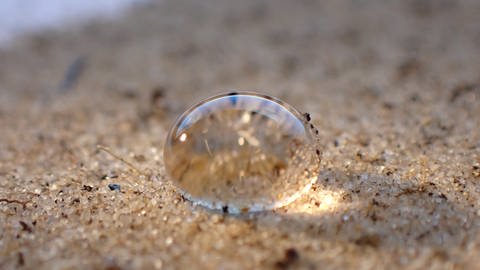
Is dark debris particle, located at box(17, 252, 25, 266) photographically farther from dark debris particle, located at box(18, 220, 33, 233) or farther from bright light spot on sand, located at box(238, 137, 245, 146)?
bright light spot on sand, located at box(238, 137, 245, 146)

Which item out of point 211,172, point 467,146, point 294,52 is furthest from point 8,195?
point 294,52

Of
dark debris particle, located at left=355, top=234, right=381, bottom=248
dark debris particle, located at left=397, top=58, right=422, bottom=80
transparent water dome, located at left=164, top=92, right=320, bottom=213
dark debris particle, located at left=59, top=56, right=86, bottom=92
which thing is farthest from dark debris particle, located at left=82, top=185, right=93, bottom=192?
dark debris particle, located at left=397, top=58, right=422, bottom=80

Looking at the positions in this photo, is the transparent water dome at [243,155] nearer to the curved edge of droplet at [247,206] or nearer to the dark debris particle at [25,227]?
the curved edge of droplet at [247,206]

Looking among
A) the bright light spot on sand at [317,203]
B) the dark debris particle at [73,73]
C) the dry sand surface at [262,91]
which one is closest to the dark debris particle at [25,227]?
the dry sand surface at [262,91]

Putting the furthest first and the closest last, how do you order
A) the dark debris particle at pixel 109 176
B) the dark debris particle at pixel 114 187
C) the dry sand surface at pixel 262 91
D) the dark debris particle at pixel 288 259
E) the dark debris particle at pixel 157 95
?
1. the dark debris particle at pixel 157 95
2. the dark debris particle at pixel 109 176
3. the dark debris particle at pixel 114 187
4. the dry sand surface at pixel 262 91
5. the dark debris particle at pixel 288 259

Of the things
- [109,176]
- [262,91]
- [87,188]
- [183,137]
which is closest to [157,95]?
[262,91]
